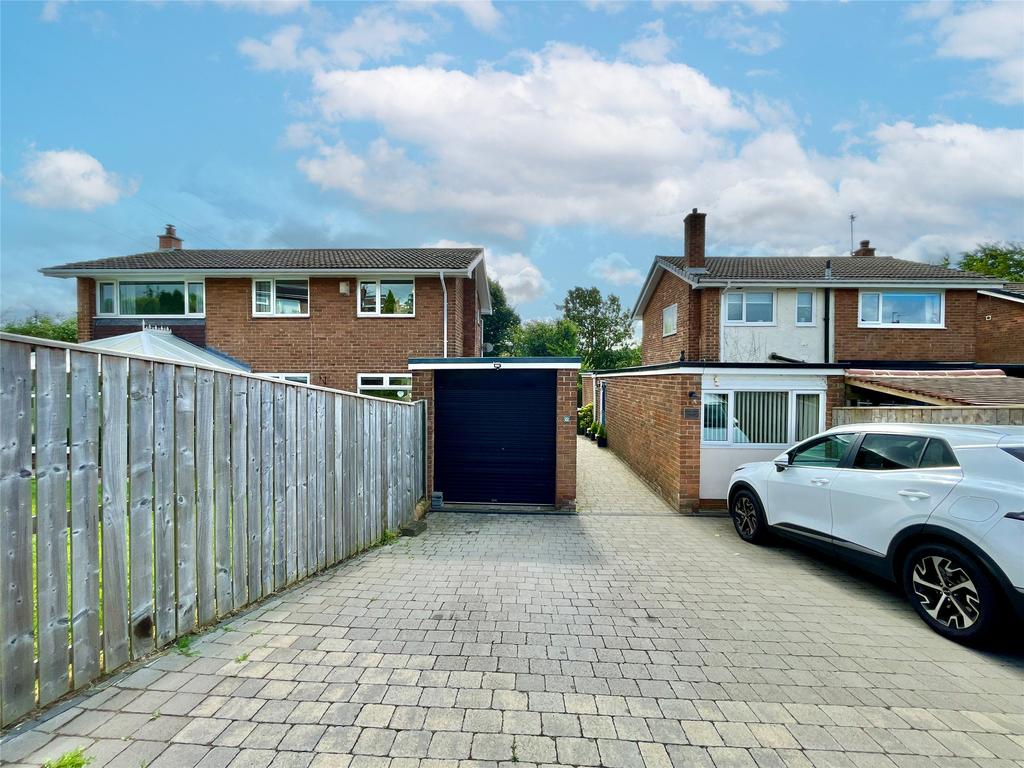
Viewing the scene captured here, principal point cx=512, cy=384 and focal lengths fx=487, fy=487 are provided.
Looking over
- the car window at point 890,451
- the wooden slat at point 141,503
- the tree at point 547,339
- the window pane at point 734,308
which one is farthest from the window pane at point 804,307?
the tree at point 547,339

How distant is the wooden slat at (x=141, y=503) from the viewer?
286 cm

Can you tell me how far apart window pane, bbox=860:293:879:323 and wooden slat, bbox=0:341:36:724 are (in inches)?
725

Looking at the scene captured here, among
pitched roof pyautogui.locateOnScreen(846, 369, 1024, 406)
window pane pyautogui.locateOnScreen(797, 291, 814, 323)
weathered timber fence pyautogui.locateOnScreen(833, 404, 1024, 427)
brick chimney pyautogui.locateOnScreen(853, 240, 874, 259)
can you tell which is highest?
brick chimney pyautogui.locateOnScreen(853, 240, 874, 259)

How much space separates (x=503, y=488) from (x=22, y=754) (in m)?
7.05

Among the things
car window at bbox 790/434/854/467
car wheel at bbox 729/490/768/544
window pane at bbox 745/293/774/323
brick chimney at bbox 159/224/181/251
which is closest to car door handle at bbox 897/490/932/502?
car window at bbox 790/434/854/467

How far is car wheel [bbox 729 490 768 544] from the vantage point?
6555mm

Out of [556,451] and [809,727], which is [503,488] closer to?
[556,451]

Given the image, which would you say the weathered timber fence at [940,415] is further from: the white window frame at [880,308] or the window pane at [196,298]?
the window pane at [196,298]

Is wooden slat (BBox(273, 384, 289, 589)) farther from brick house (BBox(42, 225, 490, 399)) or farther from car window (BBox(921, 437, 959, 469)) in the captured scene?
brick house (BBox(42, 225, 490, 399))

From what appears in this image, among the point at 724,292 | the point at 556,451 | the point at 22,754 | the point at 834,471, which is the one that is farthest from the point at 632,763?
the point at 724,292

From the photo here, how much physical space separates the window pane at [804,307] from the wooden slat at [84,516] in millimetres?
16922

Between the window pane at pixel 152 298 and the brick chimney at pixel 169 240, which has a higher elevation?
the brick chimney at pixel 169 240

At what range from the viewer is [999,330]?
53.1 ft

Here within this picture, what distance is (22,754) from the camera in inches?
85.4
